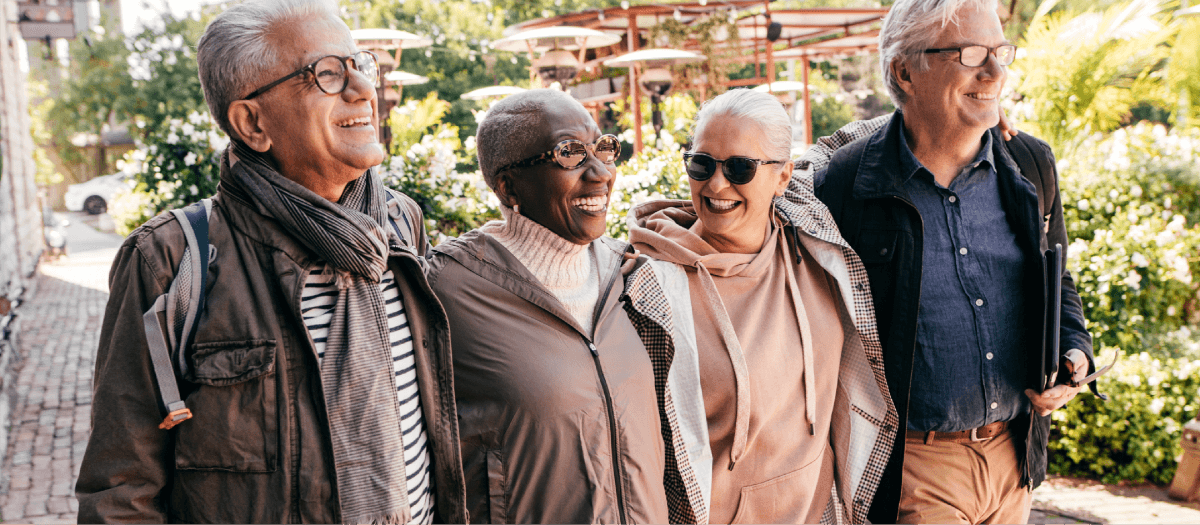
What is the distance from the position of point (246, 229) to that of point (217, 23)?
41 cm

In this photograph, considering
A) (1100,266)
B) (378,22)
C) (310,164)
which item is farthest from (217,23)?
(378,22)

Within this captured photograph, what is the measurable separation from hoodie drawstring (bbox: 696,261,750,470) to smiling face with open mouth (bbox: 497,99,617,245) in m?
0.43

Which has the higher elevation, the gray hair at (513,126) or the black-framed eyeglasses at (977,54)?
the black-framed eyeglasses at (977,54)

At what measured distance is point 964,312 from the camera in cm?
249

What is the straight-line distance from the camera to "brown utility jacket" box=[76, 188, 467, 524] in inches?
57.9

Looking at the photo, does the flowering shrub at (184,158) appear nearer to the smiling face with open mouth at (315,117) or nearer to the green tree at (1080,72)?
the smiling face with open mouth at (315,117)

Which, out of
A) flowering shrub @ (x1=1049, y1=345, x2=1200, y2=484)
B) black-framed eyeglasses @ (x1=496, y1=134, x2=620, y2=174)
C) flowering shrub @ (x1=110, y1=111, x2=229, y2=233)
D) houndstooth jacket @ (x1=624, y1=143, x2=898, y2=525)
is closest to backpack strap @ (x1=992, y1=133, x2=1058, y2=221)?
houndstooth jacket @ (x1=624, y1=143, x2=898, y2=525)

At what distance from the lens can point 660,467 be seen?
2.00 m

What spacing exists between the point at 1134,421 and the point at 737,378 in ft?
13.6

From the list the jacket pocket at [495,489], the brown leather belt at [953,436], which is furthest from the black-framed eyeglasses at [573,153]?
the brown leather belt at [953,436]

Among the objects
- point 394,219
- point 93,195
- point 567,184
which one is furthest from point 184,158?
point 93,195

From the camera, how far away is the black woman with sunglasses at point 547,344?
5.91ft

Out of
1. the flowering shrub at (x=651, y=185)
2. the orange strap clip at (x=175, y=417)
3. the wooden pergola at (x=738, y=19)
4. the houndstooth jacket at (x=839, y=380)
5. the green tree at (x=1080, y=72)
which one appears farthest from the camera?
the wooden pergola at (x=738, y=19)

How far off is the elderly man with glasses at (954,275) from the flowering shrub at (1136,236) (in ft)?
10.5
